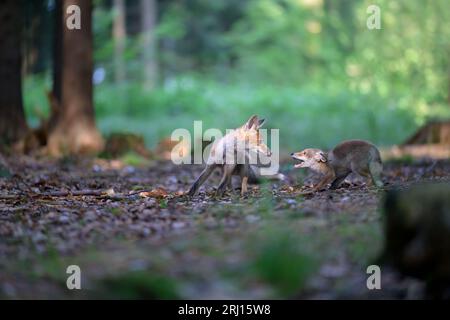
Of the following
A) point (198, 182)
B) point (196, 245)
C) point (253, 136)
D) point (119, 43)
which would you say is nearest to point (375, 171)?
point (253, 136)

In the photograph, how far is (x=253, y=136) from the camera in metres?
10.4

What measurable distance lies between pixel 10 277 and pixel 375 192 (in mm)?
4966

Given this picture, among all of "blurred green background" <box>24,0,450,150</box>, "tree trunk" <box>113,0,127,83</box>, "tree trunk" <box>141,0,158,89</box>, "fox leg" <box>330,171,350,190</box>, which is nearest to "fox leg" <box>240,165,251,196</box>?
"fox leg" <box>330,171,350,190</box>

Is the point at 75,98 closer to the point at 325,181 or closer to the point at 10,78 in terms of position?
the point at 10,78

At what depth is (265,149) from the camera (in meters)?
10.5

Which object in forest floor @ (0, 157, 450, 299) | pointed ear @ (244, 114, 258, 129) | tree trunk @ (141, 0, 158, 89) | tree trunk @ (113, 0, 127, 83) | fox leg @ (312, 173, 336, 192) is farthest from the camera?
tree trunk @ (141, 0, 158, 89)

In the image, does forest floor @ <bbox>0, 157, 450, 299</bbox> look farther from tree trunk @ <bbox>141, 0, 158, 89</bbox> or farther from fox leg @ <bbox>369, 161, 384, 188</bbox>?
tree trunk @ <bbox>141, 0, 158, 89</bbox>

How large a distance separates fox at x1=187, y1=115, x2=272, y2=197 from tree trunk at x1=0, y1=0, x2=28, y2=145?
8260mm

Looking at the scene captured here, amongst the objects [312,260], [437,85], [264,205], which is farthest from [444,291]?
[437,85]

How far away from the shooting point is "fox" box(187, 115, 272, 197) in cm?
995

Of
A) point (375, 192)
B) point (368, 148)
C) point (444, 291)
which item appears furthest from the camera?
point (368, 148)

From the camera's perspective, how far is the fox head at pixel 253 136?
1025 cm

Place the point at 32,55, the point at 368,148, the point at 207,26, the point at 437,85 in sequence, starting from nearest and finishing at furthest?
the point at 368,148 < the point at 437,85 < the point at 32,55 < the point at 207,26
